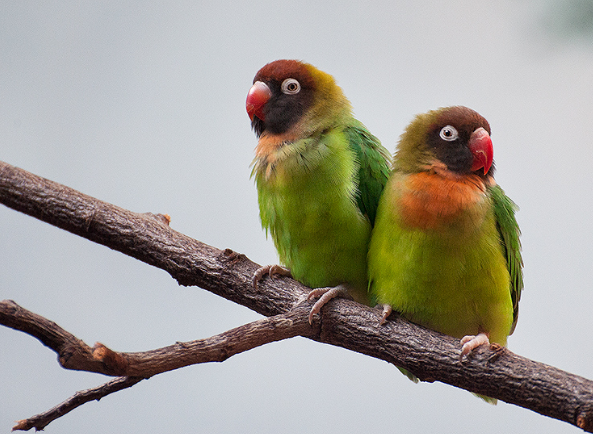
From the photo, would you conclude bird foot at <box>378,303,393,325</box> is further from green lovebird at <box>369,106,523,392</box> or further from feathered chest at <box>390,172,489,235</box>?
feathered chest at <box>390,172,489,235</box>

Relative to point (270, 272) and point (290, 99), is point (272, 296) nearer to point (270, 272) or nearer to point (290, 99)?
point (270, 272)

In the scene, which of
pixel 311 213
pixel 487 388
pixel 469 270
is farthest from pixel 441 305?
pixel 311 213

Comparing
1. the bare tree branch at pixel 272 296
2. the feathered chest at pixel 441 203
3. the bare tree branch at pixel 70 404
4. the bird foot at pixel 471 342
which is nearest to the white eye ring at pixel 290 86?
the feathered chest at pixel 441 203

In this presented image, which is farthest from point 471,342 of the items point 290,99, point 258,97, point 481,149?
point 258,97

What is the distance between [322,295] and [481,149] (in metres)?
1.11

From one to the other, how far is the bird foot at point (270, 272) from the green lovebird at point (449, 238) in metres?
0.49

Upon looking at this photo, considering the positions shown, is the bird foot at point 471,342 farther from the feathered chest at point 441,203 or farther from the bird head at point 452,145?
the bird head at point 452,145

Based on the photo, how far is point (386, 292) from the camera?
2834mm

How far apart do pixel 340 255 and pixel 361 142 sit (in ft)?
2.19

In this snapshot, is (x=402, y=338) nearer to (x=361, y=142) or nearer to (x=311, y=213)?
(x=311, y=213)

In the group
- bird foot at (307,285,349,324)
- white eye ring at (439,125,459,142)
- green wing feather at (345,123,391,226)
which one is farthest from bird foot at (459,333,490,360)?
white eye ring at (439,125,459,142)

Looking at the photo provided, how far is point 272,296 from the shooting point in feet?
9.73

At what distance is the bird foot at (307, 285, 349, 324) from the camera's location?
275cm

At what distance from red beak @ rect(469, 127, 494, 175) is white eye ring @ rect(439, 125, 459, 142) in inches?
3.2
